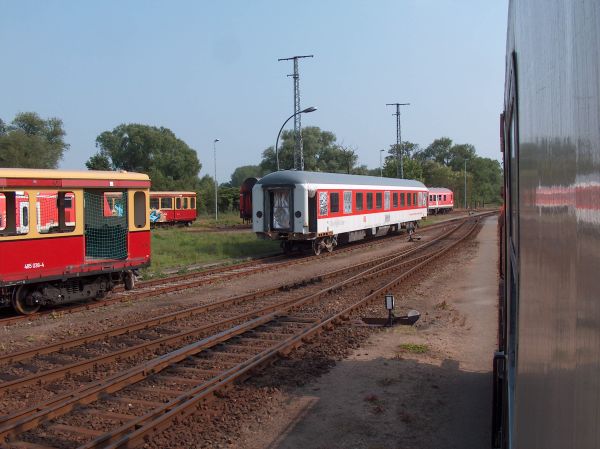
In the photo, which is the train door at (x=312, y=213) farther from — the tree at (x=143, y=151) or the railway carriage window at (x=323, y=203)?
the tree at (x=143, y=151)

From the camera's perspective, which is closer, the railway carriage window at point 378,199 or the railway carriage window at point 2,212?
the railway carriage window at point 2,212

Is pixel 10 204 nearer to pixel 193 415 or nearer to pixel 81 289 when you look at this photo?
pixel 81 289

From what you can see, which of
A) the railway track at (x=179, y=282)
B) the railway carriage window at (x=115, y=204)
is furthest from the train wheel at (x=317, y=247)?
the railway carriage window at (x=115, y=204)

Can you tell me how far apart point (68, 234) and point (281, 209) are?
11745 millimetres

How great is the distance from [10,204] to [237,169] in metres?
149

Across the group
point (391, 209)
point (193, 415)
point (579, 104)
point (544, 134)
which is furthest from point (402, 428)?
point (391, 209)

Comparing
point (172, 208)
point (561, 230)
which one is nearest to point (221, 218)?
point (172, 208)

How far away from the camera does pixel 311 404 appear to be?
23.2 feet

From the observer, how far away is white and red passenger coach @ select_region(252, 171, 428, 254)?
2245cm

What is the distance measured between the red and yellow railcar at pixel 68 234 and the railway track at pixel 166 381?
9.01 ft

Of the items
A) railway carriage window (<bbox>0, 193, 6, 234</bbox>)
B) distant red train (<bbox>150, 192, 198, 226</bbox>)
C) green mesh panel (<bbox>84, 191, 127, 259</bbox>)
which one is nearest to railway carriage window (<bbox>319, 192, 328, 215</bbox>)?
green mesh panel (<bbox>84, 191, 127, 259</bbox>)

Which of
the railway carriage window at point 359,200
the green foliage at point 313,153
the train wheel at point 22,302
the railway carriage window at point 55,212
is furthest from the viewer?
the green foliage at point 313,153

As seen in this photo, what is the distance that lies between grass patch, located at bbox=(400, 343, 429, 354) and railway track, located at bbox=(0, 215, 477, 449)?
154 centimetres

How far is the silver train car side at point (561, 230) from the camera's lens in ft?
2.94
